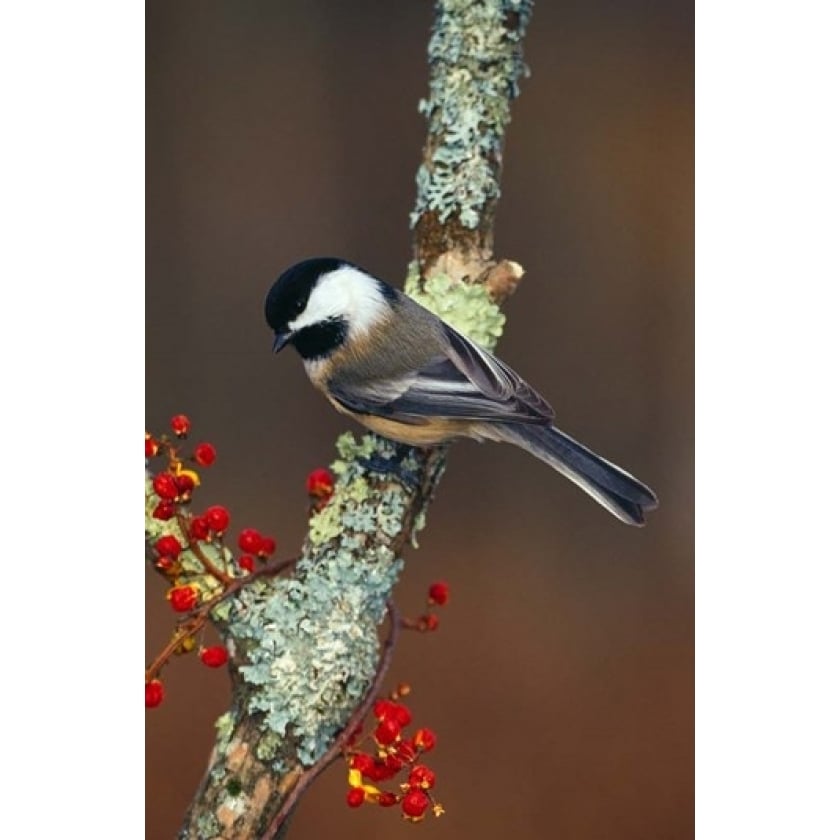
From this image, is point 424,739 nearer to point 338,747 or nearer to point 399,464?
point 338,747

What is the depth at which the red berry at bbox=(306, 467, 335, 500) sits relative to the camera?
113 cm

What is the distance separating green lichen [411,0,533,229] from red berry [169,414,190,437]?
1.12ft

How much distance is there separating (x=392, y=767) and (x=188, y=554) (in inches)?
→ 12.3

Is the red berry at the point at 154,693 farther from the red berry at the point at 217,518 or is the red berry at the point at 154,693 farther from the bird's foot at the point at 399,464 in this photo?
the bird's foot at the point at 399,464

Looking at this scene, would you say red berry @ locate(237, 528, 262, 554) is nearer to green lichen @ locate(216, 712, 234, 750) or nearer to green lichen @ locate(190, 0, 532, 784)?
green lichen @ locate(190, 0, 532, 784)

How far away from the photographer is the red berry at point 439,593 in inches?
45.4

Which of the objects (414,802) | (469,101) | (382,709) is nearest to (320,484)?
(382,709)

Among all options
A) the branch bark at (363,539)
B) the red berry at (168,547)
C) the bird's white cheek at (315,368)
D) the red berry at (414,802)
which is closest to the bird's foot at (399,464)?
the branch bark at (363,539)

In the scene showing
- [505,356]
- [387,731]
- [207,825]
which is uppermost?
[505,356]

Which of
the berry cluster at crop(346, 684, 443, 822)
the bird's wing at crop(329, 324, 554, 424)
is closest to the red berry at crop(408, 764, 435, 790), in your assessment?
the berry cluster at crop(346, 684, 443, 822)

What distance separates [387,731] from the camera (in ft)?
3.47

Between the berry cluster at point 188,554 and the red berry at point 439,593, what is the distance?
0.20 metres
